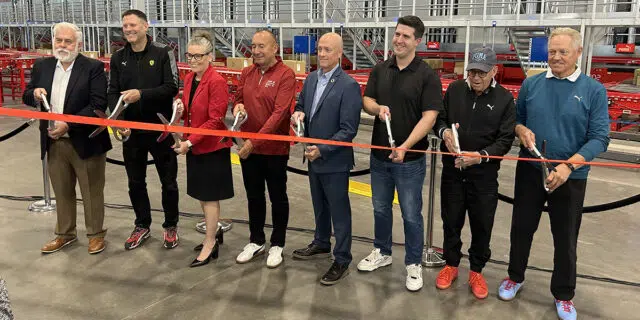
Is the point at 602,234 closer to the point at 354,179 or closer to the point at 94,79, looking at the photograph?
the point at 354,179

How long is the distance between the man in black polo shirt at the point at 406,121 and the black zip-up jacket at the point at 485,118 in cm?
16

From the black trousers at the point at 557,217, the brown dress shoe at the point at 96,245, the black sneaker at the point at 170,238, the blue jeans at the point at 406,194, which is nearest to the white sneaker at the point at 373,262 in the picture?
the blue jeans at the point at 406,194

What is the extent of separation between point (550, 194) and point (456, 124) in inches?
28.0

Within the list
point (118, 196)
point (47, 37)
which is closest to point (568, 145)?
point (118, 196)

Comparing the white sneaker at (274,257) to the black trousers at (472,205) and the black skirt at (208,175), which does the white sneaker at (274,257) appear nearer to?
the black skirt at (208,175)

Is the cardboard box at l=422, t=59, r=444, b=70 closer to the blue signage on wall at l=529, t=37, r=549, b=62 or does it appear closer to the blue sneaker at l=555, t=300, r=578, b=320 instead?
the blue signage on wall at l=529, t=37, r=549, b=62

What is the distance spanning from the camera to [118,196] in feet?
19.3

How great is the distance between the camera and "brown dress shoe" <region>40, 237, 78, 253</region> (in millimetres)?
4242

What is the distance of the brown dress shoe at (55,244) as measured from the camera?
4.24 metres

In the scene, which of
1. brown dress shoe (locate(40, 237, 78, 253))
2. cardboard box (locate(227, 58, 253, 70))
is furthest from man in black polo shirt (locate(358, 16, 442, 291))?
cardboard box (locate(227, 58, 253, 70))

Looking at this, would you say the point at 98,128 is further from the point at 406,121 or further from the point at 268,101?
the point at 406,121

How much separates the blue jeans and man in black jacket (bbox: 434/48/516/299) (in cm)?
18

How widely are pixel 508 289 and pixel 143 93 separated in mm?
2940

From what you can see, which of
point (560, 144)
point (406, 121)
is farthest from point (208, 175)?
point (560, 144)
